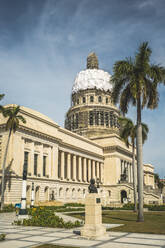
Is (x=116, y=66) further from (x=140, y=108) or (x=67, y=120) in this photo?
(x=67, y=120)

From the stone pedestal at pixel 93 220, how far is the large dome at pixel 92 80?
90988mm

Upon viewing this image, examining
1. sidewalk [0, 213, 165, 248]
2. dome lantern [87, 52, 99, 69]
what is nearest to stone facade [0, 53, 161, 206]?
dome lantern [87, 52, 99, 69]

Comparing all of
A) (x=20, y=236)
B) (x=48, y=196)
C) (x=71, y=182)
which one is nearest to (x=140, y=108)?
(x=20, y=236)

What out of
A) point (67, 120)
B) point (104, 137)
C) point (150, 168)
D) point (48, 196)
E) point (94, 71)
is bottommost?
point (48, 196)

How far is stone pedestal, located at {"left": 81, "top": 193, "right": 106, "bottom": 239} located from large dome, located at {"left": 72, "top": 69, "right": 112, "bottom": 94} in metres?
91.0

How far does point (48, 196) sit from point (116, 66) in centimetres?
3606

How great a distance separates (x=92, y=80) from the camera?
107062 millimetres

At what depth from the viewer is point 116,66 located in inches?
1114

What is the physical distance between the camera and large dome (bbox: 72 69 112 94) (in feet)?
350

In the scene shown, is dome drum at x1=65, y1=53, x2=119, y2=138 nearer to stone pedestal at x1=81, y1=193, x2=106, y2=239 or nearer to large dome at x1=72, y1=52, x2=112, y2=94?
large dome at x1=72, y1=52, x2=112, y2=94

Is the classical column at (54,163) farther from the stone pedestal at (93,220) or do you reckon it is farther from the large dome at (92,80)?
the large dome at (92,80)

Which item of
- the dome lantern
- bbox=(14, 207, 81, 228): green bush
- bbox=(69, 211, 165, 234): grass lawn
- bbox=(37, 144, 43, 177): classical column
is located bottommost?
bbox=(69, 211, 165, 234): grass lawn

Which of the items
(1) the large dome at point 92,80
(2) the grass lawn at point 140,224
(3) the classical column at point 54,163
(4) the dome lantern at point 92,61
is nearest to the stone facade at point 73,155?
(3) the classical column at point 54,163

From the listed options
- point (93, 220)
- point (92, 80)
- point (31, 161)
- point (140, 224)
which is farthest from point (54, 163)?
point (92, 80)
